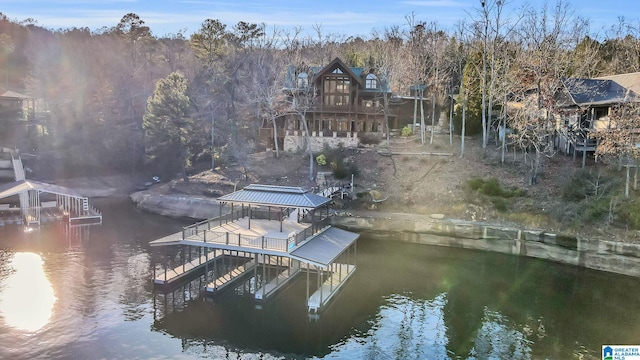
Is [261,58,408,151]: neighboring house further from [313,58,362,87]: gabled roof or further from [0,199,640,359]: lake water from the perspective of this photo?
[0,199,640,359]: lake water

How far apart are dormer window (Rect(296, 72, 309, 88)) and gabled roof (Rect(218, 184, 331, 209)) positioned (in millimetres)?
26023

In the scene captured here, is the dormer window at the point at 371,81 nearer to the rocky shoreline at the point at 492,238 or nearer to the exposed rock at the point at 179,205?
the rocky shoreline at the point at 492,238

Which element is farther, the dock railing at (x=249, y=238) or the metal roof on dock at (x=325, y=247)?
the dock railing at (x=249, y=238)

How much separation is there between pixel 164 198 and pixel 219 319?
88.4 ft

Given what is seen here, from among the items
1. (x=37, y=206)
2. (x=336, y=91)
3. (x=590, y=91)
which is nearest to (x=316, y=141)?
(x=336, y=91)

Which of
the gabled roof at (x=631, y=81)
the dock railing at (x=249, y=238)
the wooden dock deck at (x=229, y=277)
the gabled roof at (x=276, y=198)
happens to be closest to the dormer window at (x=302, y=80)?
the gabled roof at (x=276, y=198)

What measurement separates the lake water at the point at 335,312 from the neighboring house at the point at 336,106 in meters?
21.4

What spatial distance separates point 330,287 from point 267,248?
13.9ft

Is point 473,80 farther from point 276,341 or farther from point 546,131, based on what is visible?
point 276,341

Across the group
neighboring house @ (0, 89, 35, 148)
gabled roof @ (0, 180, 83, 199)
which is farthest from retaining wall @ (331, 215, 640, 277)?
neighboring house @ (0, 89, 35, 148)

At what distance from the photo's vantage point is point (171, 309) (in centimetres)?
2388

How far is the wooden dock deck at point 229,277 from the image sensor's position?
25.6m

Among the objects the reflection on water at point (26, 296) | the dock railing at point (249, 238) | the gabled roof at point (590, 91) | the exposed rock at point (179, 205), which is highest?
the gabled roof at point (590, 91)

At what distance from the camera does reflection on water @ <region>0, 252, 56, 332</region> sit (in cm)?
2167
